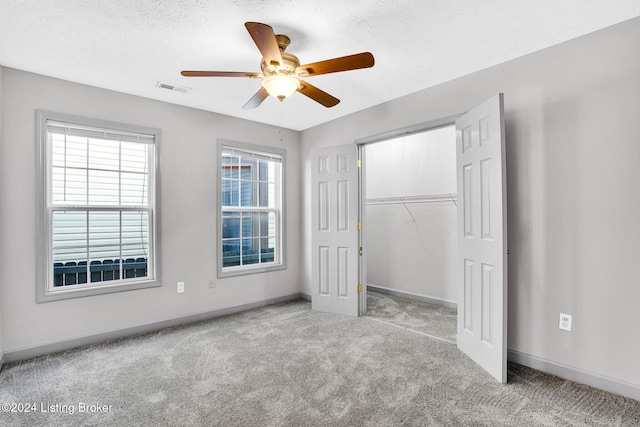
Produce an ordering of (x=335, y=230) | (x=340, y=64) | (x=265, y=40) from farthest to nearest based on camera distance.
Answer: (x=335, y=230), (x=340, y=64), (x=265, y=40)

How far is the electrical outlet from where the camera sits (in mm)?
2404

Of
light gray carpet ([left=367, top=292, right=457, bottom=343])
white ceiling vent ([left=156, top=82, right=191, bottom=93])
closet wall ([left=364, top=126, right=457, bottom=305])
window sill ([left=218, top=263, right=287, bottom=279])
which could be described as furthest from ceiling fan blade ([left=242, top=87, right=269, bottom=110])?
light gray carpet ([left=367, top=292, right=457, bottom=343])

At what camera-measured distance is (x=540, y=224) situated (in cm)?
255

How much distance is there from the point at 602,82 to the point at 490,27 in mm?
899

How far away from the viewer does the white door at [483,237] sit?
2.37 m

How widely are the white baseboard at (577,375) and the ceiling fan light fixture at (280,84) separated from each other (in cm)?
278

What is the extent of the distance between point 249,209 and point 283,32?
2571 mm

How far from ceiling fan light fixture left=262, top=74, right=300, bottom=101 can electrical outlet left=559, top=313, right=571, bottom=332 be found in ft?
8.70

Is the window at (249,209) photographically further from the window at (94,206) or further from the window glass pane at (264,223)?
the window at (94,206)

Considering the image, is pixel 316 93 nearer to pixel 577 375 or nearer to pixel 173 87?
pixel 173 87

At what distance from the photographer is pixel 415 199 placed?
4.79 m

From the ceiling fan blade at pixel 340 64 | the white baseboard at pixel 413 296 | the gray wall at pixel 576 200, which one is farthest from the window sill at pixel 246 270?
the gray wall at pixel 576 200

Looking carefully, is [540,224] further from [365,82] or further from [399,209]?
[399,209]

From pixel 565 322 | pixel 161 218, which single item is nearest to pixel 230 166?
pixel 161 218
